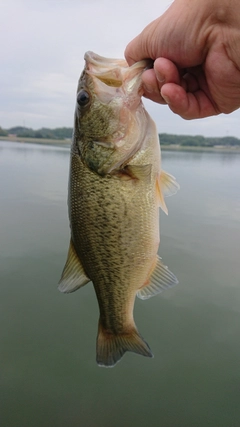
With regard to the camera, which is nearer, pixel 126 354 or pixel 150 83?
pixel 150 83

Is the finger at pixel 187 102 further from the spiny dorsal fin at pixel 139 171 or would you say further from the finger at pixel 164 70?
the spiny dorsal fin at pixel 139 171

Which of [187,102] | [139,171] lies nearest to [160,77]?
[187,102]

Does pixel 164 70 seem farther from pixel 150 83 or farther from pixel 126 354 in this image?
pixel 126 354

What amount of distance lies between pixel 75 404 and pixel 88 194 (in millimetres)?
2959

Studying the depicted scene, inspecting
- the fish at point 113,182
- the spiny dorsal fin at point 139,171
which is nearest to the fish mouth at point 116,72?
the fish at point 113,182

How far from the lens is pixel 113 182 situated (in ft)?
5.94

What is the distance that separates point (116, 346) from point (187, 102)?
62.0 inches

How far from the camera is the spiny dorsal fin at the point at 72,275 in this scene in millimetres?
1910

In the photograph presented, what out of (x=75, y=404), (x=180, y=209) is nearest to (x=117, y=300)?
(x=75, y=404)

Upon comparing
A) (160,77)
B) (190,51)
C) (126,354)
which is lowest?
(126,354)

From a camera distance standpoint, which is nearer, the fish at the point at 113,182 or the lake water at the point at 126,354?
the fish at the point at 113,182

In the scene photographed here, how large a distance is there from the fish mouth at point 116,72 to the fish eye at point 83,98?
106mm

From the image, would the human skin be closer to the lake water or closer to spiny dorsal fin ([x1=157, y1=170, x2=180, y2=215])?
spiny dorsal fin ([x1=157, y1=170, x2=180, y2=215])

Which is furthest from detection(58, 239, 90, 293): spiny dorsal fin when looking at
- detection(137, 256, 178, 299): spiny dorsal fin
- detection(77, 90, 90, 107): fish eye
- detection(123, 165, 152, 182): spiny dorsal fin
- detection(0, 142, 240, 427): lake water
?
detection(0, 142, 240, 427): lake water
